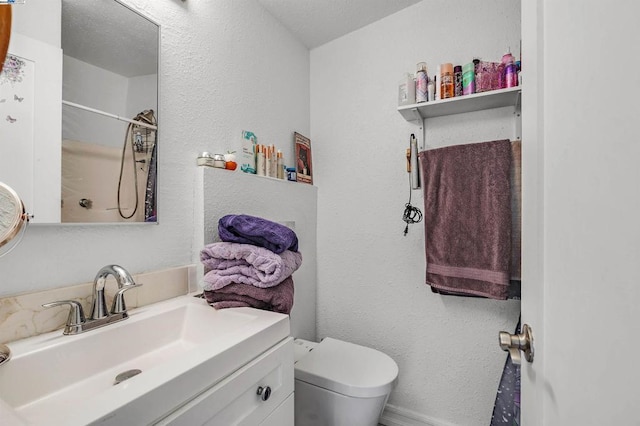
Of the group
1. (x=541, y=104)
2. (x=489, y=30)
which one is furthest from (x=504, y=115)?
(x=541, y=104)

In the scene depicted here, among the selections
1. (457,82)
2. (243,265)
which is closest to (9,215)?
(243,265)

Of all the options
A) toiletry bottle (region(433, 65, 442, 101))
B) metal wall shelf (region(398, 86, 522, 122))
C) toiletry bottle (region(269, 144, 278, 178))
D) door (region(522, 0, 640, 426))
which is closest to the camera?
door (region(522, 0, 640, 426))

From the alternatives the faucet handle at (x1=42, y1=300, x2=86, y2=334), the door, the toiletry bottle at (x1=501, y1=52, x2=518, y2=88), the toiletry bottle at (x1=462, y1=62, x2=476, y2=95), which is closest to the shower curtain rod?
the faucet handle at (x1=42, y1=300, x2=86, y2=334)

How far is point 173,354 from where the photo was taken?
35.7 inches

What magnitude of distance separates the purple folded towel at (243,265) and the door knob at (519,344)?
0.64m

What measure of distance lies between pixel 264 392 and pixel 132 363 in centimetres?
39

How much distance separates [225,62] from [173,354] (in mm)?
1223

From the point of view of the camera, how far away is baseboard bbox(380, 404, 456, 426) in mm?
1590

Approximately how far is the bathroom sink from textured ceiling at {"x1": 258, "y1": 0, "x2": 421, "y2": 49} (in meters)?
1.58

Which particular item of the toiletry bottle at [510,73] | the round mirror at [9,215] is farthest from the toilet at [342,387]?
the toiletry bottle at [510,73]

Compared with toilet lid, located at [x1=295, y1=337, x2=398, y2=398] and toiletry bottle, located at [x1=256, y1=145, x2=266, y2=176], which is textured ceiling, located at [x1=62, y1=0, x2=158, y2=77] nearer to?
toiletry bottle, located at [x1=256, y1=145, x2=266, y2=176]

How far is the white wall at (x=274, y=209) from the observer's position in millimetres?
1201

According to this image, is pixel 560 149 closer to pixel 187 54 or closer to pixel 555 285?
pixel 555 285

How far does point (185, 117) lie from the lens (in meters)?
1.18
